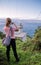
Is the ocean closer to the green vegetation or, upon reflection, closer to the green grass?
the green vegetation

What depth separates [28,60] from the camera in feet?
29.6

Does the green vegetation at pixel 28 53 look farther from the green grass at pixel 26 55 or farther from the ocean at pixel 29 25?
the ocean at pixel 29 25

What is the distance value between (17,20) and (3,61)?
3.65m

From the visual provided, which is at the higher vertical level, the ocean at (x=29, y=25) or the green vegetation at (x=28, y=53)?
the ocean at (x=29, y=25)

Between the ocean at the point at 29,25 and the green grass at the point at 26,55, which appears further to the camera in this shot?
the ocean at the point at 29,25

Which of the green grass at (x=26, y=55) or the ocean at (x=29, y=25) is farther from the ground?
the ocean at (x=29, y=25)

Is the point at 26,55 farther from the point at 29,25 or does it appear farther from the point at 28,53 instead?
the point at 29,25

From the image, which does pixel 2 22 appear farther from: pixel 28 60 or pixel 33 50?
pixel 28 60

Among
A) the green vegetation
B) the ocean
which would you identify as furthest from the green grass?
the ocean

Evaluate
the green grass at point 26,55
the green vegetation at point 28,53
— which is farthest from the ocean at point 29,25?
the green grass at point 26,55

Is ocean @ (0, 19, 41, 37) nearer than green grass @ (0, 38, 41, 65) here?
No

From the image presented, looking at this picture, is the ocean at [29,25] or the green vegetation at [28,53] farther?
the ocean at [29,25]

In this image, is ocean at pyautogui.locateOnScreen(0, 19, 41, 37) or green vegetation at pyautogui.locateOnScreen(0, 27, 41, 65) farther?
ocean at pyautogui.locateOnScreen(0, 19, 41, 37)

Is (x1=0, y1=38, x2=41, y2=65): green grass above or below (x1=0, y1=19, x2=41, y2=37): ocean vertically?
below
